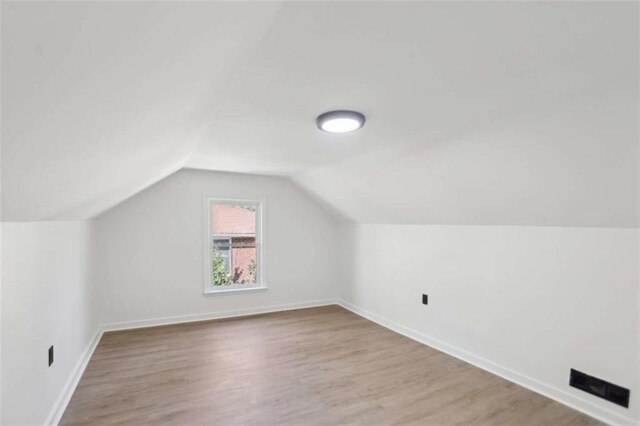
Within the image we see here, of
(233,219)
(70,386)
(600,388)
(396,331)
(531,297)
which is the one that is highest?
(233,219)

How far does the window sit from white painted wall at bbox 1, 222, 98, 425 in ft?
5.51

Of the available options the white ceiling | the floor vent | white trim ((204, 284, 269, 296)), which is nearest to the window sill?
white trim ((204, 284, 269, 296))

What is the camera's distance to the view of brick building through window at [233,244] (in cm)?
461

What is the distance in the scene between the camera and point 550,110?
5.52ft

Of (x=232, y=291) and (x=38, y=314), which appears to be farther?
(x=232, y=291)

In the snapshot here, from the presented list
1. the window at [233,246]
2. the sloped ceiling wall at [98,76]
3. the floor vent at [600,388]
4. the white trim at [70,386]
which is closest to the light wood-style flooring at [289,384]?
the white trim at [70,386]

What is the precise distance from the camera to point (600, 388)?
2.28 metres

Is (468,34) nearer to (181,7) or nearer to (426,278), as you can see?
(181,7)

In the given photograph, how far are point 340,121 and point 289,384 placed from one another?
213 centimetres

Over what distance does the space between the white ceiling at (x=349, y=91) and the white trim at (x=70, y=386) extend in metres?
1.43

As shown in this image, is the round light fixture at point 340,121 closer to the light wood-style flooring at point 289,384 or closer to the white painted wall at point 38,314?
the white painted wall at point 38,314

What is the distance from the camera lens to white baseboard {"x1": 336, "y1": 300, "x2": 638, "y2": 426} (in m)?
2.24

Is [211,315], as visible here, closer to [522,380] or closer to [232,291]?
[232,291]

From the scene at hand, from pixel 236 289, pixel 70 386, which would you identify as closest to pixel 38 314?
pixel 70 386
